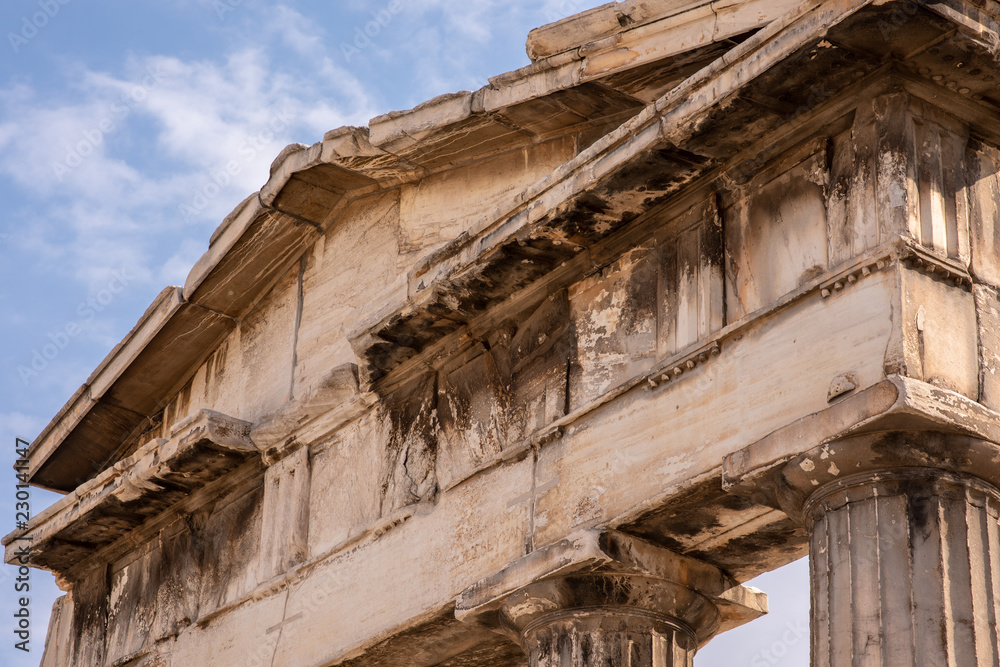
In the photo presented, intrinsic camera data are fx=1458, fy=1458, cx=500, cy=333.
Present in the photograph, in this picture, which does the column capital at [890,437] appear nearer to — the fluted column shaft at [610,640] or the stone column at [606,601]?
the stone column at [606,601]

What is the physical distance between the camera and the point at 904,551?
6.44 meters

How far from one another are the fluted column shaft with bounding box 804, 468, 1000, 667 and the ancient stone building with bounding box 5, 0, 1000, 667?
0.6 inches

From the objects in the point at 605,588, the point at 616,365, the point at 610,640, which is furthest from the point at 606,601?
the point at 616,365

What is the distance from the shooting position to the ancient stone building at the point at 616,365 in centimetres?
669

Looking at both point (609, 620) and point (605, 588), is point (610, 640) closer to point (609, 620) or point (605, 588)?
point (609, 620)

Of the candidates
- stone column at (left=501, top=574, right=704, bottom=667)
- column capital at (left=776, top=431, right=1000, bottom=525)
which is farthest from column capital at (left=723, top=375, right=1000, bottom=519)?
stone column at (left=501, top=574, right=704, bottom=667)

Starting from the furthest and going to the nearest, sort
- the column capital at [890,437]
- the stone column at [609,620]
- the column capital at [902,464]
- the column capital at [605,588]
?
the stone column at [609,620] → the column capital at [605,588] → the column capital at [902,464] → the column capital at [890,437]

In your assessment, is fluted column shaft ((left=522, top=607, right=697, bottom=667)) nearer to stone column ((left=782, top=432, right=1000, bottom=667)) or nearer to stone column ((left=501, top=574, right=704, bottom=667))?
stone column ((left=501, top=574, right=704, bottom=667))

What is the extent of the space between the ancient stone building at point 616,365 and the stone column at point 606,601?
0.02 meters

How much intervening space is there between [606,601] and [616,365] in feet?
4.32

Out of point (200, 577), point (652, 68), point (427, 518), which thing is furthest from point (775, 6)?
point (200, 577)

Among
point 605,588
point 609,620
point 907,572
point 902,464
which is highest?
point 902,464

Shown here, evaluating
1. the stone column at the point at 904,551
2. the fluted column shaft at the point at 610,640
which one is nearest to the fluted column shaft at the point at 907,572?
the stone column at the point at 904,551

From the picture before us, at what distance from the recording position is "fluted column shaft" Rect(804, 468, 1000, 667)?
246 inches
